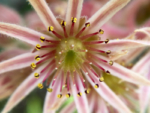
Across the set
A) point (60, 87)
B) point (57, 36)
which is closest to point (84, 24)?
point (57, 36)

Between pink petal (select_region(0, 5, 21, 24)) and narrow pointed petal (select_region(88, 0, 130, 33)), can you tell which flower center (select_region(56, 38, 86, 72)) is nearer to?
narrow pointed petal (select_region(88, 0, 130, 33))

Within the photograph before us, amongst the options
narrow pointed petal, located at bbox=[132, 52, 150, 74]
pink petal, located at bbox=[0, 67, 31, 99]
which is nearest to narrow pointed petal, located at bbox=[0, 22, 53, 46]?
pink petal, located at bbox=[0, 67, 31, 99]

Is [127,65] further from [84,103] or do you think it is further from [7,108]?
[7,108]

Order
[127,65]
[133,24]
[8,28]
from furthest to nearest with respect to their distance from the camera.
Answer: [133,24] → [127,65] → [8,28]

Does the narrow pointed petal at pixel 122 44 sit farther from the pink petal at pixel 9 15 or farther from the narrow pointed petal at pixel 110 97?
the pink petal at pixel 9 15

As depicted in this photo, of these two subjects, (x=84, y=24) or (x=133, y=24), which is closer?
(x=84, y=24)

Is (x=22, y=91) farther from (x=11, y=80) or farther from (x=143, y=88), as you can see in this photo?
(x=143, y=88)

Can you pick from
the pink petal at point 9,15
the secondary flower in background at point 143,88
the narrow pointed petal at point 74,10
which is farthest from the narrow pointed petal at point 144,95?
the pink petal at point 9,15
